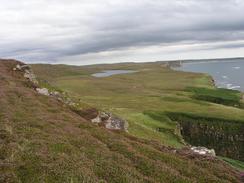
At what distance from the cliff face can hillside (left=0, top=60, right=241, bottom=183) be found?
1808 inches

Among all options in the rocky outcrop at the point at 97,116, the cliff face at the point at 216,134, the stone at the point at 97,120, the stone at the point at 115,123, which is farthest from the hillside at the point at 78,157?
the cliff face at the point at 216,134

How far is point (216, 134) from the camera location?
3083 inches

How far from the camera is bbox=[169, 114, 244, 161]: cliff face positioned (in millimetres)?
73938

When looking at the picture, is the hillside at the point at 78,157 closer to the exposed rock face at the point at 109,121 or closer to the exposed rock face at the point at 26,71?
the exposed rock face at the point at 109,121

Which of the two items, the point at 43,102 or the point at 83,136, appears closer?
the point at 83,136

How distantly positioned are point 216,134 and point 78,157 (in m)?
60.0

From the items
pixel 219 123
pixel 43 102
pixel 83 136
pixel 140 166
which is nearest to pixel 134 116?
pixel 219 123

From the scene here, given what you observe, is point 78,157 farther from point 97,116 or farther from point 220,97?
point 220,97

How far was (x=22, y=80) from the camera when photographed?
179 feet

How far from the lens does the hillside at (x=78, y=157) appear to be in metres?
19.9

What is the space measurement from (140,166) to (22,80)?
3532 cm

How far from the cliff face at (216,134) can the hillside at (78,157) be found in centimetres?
4593

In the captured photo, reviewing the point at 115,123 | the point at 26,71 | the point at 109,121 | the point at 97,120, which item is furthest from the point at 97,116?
the point at 26,71

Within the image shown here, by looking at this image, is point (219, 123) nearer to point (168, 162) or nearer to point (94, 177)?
point (168, 162)
